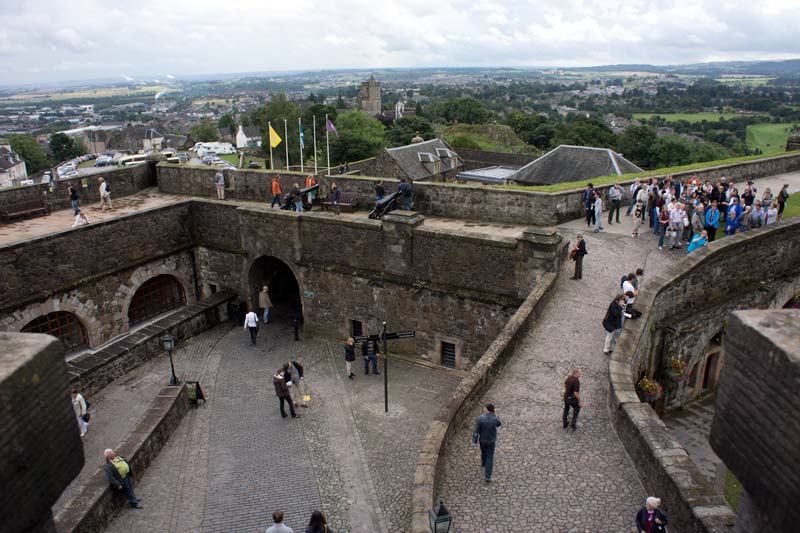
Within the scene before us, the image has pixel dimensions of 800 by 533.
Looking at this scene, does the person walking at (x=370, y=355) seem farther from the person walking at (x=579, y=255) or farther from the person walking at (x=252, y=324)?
the person walking at (x=579, y=255)

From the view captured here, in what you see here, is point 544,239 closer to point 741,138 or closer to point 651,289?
point 651,289

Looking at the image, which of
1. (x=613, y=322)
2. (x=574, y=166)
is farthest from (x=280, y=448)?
(x=574, y=166)

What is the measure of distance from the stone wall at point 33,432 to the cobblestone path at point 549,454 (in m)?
5.64

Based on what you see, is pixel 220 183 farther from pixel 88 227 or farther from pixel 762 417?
pixel 762 417

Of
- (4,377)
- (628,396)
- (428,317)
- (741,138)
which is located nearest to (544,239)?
(428,317)

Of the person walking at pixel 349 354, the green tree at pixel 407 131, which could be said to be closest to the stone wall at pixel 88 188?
the person walking at pixel 349 354

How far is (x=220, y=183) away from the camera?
2258cm

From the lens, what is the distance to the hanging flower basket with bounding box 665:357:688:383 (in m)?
12.9

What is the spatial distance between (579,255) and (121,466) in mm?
10482

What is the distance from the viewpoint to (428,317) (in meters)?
16.2

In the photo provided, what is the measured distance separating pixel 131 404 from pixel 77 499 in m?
5.58

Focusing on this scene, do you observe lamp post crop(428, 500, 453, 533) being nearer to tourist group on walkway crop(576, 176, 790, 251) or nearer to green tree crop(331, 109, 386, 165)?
tourist group on walkway crop(576, 176, 790, 251)

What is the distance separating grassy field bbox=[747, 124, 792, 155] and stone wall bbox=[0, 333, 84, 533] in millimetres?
124238

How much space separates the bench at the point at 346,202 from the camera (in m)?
20.0
